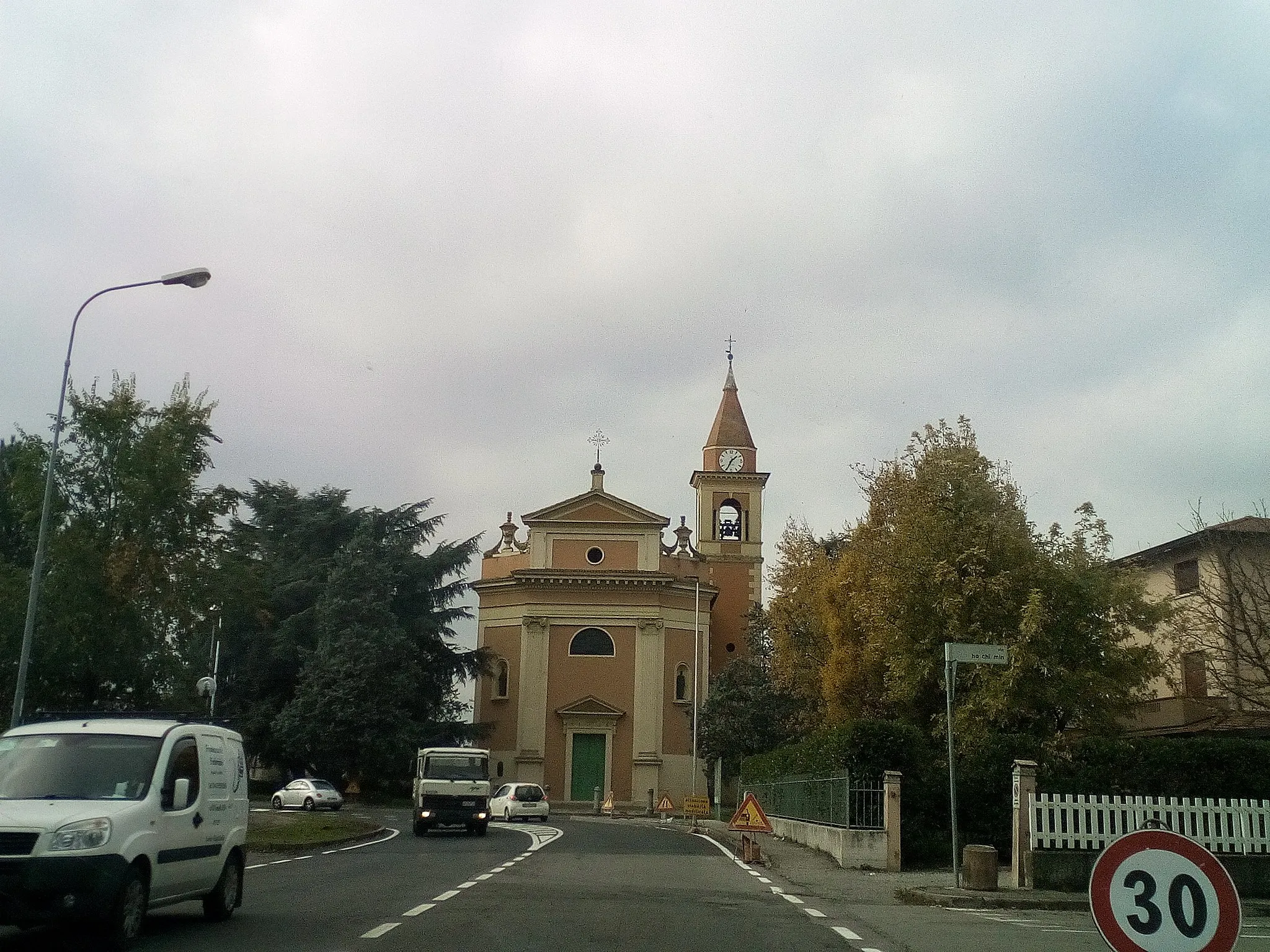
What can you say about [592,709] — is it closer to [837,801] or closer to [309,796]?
[309,796]

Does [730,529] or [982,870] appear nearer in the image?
[982,870]

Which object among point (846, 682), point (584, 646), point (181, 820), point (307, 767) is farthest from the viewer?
point (584, 646)

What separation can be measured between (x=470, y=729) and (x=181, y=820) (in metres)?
46.8

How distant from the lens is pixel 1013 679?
28.3 metres

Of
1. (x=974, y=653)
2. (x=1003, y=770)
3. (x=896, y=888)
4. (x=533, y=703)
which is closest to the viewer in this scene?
(x=974, y=653)

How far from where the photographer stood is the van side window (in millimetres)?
10125

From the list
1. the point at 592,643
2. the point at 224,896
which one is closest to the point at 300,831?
the point at 224,896

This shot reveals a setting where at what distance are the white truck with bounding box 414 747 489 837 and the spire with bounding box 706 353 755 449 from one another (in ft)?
123

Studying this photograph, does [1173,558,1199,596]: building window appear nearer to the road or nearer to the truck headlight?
the road

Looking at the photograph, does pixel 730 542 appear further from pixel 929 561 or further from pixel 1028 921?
pixel 1028 921

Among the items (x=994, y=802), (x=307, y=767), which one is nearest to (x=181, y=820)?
(x=994, y=802)

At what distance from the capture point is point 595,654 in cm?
5859

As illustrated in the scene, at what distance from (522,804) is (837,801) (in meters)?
22.0

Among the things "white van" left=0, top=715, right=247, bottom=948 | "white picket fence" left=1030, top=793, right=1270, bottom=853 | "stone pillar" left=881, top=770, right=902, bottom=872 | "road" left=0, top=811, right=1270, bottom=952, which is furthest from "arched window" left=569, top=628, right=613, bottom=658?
"white van" left=0, top=715, right=247, bottom=948
